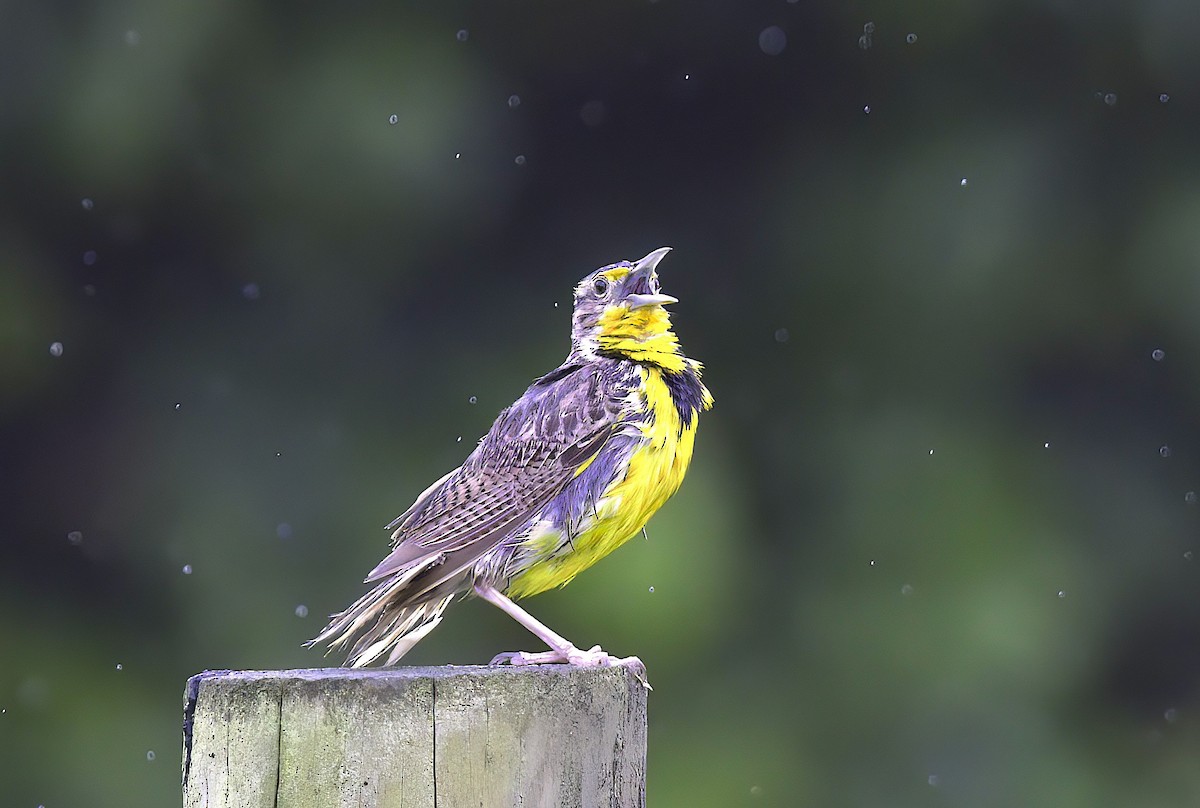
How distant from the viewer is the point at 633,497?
2.94m

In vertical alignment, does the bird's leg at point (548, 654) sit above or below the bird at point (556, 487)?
below

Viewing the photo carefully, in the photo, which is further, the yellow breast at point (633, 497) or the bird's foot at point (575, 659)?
the yellow breast at point (633, 497)

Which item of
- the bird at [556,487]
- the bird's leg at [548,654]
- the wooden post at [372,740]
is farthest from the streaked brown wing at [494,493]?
the wooden post at [372,740]

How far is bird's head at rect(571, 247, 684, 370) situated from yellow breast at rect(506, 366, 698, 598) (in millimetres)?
94

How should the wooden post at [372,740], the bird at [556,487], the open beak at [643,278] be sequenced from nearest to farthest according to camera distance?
→ 1. the wooden post at [372,740]
2. the bird at [556,487]
3. the open beak at [643,278]

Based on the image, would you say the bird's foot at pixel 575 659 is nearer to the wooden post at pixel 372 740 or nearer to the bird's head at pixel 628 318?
the wooden post at pixel 372 740

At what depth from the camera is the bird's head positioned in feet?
10.4

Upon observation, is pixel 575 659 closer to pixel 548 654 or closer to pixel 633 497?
pixel 548 654

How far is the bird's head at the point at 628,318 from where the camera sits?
3.17m

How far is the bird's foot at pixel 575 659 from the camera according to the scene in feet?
7.16

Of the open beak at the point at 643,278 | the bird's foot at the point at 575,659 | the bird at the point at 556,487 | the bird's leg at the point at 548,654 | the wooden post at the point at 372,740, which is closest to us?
the wooden post at the point at 372,740

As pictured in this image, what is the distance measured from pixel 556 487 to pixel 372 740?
3.92ft

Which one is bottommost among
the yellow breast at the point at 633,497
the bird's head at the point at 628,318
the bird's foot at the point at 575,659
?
the bird's foot at the point at 575,659

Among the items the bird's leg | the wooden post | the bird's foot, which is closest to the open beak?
the bird's leg
